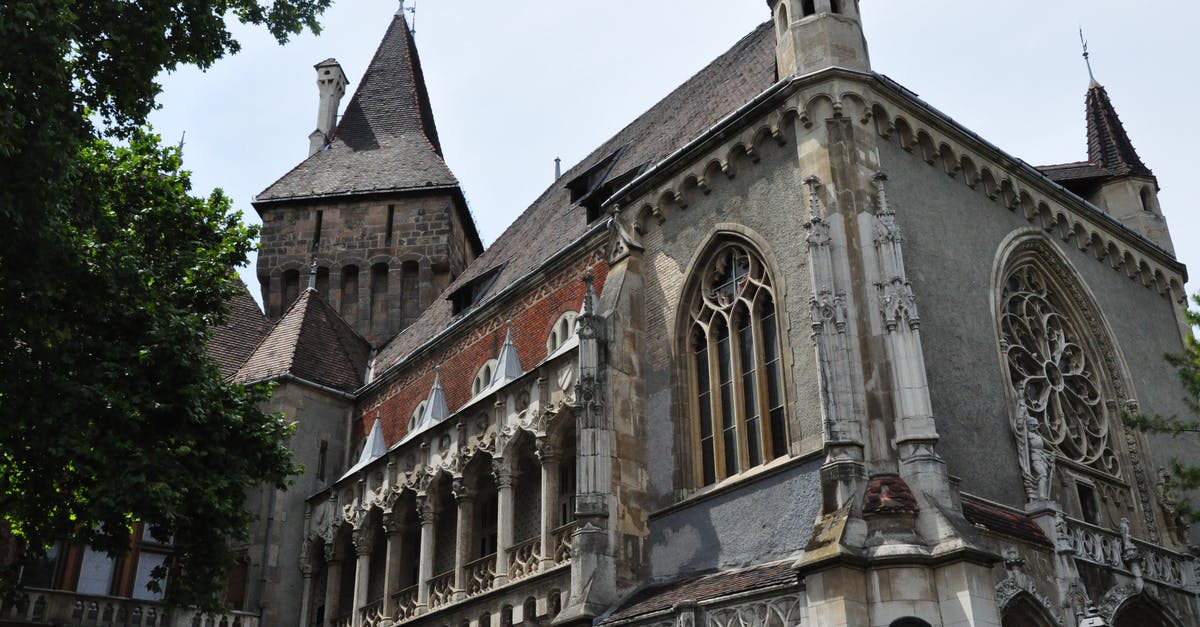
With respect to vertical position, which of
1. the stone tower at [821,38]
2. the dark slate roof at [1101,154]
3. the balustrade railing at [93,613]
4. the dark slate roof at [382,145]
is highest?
the dark slate roof at [382,145]

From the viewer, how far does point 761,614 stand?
13305 mm

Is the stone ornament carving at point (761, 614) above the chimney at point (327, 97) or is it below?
below

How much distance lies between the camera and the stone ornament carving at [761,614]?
12983 mm

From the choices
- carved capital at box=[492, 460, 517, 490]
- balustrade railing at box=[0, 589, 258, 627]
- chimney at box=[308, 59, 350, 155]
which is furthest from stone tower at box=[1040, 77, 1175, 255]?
chimney at box=[308, 59, 350, 155]

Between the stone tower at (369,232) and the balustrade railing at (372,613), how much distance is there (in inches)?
426

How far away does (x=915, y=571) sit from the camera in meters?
12.4

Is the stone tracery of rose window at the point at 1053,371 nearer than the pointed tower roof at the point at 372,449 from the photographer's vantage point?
Yes

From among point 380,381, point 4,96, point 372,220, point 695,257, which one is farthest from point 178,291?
point 372,220

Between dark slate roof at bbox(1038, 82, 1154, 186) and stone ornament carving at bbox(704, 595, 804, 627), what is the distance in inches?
521

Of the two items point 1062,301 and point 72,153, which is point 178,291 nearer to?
point 72,153

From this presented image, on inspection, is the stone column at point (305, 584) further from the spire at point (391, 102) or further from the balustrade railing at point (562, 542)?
the spire at point (391, 102)

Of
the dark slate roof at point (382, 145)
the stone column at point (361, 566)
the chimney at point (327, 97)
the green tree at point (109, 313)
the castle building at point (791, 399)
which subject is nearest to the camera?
the green tree at point (109, 313)

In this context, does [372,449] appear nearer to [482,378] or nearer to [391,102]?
[482,378]

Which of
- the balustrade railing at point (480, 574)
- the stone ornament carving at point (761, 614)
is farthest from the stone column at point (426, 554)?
the stone ornament carving at point (761, 614)
